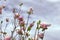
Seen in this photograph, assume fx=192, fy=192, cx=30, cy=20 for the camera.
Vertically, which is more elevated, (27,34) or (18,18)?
(18,18)

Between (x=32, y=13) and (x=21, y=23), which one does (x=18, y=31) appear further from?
(x=32, y=13)

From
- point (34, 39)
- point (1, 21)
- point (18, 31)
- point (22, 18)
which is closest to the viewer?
point (34, 39)

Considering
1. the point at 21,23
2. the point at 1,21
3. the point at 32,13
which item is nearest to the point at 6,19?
the point at 1,21

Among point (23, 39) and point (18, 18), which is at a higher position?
point (18, 18)

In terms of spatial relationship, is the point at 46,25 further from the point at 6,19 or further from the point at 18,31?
the point at 6,19

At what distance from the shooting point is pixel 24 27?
11.5ft

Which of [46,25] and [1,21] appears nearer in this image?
[46,25]

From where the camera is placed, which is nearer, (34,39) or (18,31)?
(34,39)

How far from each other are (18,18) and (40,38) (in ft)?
2.59

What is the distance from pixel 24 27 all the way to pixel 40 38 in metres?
0.38

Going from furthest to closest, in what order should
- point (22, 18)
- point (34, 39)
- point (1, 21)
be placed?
point (1, 21)
point (22, 18)
point (34, 39)

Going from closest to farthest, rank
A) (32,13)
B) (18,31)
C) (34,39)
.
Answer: (34,39) → (18,31) → (32,13)

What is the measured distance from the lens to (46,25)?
338 cm

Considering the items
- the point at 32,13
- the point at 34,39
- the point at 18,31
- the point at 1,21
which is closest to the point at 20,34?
the point at 18,31
